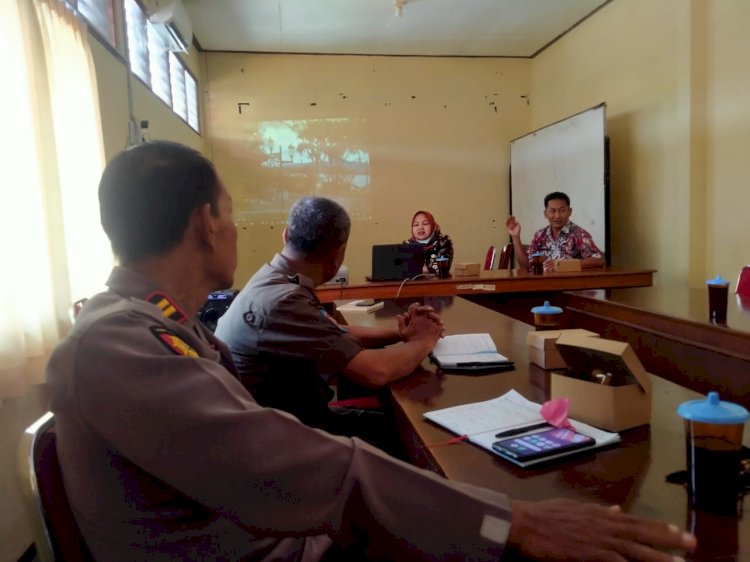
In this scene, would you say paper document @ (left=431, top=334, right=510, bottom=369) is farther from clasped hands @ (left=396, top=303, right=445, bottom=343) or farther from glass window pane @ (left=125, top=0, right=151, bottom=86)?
glass window pane @ (left=125, top=0, right=151, bottom=86)

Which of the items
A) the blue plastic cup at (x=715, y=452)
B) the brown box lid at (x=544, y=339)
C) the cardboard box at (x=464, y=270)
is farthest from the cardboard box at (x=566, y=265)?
the blue plastic cup at (x=715, y=452)

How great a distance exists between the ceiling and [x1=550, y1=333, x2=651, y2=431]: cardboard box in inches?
174

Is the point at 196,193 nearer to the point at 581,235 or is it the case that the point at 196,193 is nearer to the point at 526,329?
the point at 526,329

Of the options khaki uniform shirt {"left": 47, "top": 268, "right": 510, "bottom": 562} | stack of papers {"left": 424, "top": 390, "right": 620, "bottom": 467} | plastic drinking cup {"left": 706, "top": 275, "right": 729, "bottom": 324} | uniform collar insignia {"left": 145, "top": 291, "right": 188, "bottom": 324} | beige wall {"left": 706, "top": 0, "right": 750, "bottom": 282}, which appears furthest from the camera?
beige wall {"left": 706, "top": 0, "right": 750, "bottom": 282}

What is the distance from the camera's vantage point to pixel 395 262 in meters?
3.71

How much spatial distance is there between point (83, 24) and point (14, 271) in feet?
4.27

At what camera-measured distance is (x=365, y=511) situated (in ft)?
2.12

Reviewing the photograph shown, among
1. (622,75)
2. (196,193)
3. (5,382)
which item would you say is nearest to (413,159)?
(622,75)

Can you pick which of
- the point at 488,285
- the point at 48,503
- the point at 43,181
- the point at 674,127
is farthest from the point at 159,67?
the point at 48,503

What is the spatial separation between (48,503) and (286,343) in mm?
756

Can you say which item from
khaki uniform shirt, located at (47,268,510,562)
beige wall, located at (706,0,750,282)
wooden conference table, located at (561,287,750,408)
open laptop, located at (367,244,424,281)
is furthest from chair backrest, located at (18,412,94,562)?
beige wall, located at (706,0,750,282)

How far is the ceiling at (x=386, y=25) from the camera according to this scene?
474 centimetres

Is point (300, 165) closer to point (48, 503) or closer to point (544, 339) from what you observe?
point (544, 339)

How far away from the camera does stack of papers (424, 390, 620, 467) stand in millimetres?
918
